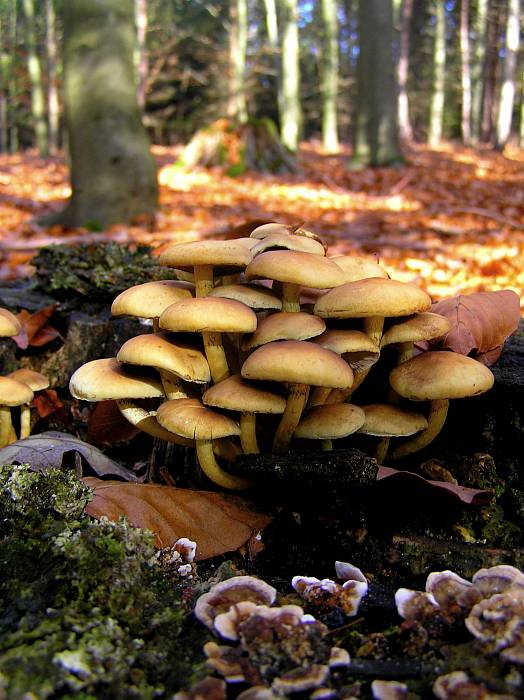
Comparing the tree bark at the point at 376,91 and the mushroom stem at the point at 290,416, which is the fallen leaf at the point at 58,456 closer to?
the mushroom stem at the point at 290,416

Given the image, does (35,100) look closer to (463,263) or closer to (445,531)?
(463,263)

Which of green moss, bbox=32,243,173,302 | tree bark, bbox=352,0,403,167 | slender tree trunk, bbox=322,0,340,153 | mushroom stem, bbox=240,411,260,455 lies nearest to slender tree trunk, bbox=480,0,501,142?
slender tree trunk, bbox=322,0,340,153

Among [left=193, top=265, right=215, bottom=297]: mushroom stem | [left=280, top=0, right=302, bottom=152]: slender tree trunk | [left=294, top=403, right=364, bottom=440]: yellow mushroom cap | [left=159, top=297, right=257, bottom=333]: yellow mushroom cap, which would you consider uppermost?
[left=280, top=0, right=302, bottom=152]: slender tree trunk

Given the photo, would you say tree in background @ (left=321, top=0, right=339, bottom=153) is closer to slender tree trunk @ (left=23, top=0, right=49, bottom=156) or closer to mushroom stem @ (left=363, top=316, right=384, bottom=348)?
slender tree trunk @ (left=23, top=0, right=49, bottom=156)

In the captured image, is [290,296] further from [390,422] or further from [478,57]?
[478,57]

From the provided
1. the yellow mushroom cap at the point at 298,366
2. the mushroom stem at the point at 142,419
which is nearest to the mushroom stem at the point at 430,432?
the yellow mushroom cap at the point at 298,366

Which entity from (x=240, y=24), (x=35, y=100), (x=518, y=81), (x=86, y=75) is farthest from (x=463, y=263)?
(x=518, y=81)
